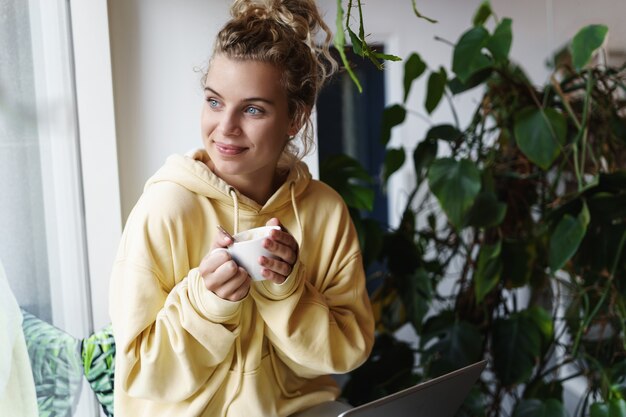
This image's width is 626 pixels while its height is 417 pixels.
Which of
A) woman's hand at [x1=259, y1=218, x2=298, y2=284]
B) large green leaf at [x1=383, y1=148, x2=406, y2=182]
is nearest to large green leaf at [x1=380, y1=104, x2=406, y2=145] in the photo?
large green leaf at [x1=383, y1=148, x2=406, y2=182]

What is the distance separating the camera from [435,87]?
1944 millimetres

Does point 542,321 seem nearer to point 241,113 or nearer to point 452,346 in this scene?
point 452,346

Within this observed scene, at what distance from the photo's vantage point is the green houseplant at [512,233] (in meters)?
1.88

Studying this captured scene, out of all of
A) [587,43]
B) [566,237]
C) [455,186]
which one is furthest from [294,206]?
[587,43]

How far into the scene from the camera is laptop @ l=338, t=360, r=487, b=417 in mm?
1021

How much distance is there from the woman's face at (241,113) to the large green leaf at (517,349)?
112cm

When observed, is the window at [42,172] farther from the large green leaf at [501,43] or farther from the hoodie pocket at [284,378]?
the large green leaf at [501,43]

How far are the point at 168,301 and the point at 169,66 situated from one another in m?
0.59

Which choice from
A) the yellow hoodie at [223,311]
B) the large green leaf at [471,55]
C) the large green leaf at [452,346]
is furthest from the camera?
the large green leaf at [452,346]

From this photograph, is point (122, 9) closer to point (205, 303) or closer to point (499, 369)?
point (205, 303)

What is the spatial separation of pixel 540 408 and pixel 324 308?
936 mm

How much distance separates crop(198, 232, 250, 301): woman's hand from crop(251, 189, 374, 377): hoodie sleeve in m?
0.09

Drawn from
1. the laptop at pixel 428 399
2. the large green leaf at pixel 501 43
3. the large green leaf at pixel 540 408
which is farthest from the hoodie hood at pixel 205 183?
the large green leaf at pixel 540 408

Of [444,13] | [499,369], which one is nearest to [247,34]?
[499,369]
